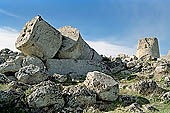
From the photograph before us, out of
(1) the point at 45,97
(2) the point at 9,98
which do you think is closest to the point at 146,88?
(1) the point at 45,97

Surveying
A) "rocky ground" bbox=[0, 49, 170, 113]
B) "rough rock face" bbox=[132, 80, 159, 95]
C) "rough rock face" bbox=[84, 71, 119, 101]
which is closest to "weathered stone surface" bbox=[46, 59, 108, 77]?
"rocky ground" bbox=[0, 49, 170, 113]

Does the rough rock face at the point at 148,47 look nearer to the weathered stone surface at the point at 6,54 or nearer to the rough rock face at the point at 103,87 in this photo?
the weathered stone surface at the point at 6,54

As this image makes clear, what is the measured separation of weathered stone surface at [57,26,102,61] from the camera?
643 inches

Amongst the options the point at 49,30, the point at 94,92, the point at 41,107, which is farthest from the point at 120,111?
the point at 49,30

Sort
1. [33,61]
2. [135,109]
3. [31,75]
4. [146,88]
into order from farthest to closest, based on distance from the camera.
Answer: [33,61]
[31,75]
[146,88]
[135,109]

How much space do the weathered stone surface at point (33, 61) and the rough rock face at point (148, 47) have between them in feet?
44.0

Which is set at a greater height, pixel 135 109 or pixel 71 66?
pixel 71 66

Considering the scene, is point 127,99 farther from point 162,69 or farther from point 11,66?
point 11,66

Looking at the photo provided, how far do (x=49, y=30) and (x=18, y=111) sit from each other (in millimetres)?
7830

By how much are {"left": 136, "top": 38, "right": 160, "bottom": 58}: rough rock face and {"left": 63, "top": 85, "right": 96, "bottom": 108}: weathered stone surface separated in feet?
52.5

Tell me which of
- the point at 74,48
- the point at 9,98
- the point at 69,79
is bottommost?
the point at 9,98

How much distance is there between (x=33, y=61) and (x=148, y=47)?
14.2m

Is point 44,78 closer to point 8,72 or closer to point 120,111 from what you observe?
point 8,72

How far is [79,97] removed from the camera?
9.86 m
